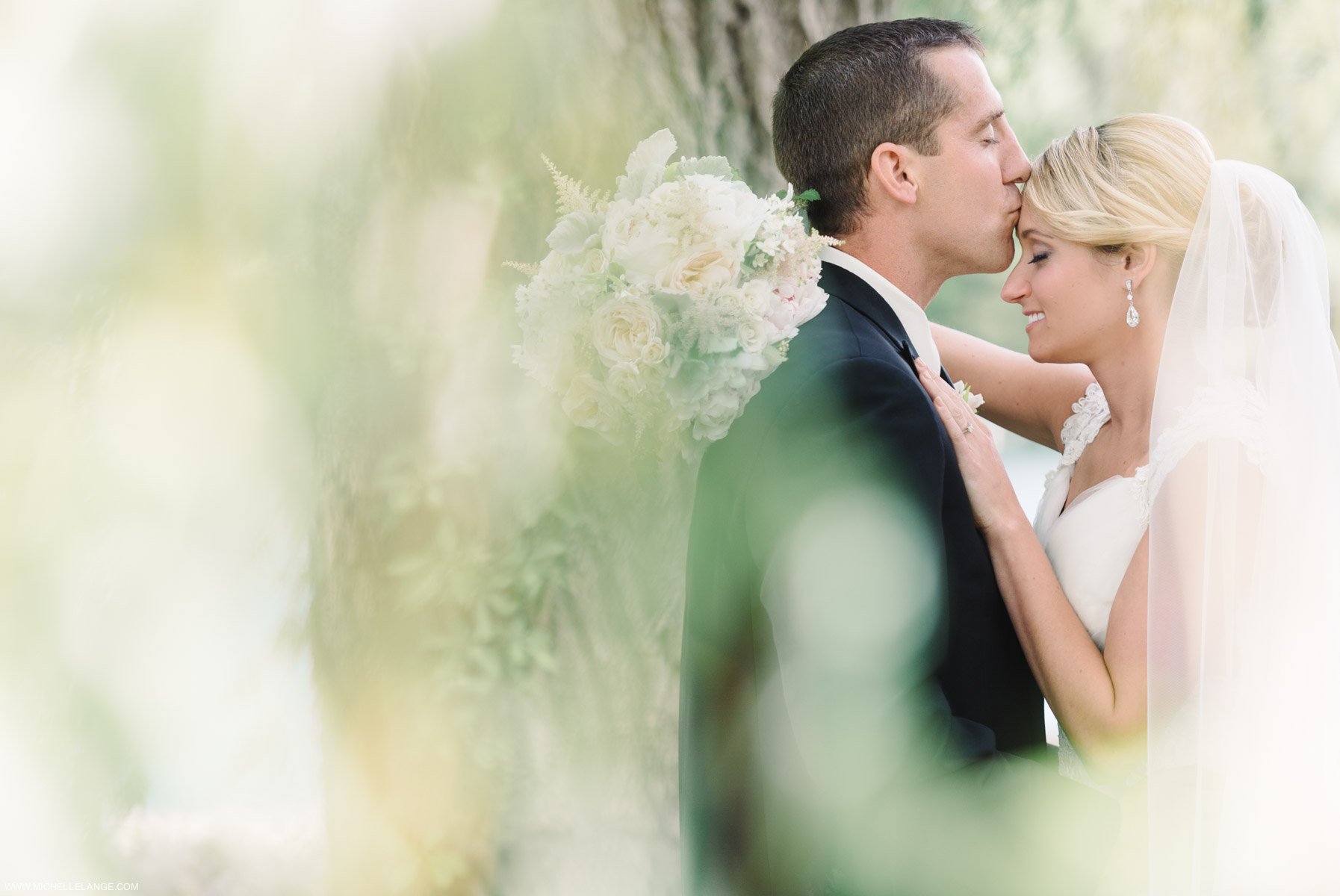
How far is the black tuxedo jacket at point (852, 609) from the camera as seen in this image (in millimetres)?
1825

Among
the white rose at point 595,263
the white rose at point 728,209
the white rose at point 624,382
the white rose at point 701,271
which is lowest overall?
the white rose at point 624,382

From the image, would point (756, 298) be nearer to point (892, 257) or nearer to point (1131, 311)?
point (892, 257)

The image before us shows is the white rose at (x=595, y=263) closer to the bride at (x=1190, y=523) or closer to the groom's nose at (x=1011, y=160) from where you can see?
the bride at (x=1190, y=523)

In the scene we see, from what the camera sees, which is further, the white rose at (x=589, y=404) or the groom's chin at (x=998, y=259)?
the groom's chin at (x=998, y=259)

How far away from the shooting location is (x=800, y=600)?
74.5 inches

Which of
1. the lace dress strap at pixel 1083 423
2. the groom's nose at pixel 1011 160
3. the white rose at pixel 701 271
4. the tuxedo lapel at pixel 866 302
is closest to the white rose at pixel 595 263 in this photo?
the white rose at pixel 701 271

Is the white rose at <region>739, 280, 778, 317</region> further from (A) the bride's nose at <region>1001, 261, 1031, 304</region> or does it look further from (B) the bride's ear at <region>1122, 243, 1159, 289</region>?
(B) the bride's ear at <region>1122, 243, 1159, 289</region>

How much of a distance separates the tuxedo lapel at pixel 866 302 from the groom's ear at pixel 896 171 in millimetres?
256

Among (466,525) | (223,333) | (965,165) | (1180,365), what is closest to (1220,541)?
(1180,365)

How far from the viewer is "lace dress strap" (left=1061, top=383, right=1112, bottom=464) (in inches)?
117

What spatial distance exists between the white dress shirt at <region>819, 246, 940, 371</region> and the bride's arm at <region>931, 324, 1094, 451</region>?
92 cm

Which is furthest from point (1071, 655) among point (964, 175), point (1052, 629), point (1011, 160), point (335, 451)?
point (335, 451)

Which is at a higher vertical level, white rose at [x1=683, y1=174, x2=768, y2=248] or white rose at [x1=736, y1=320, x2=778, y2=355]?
white rose at [x1=683, y1=174, x2=768, y2=248]

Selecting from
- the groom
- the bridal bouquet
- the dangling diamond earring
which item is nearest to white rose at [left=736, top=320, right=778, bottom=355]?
the bridal bouquet
